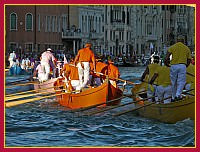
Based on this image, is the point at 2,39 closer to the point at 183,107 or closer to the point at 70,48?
the point at 183,107

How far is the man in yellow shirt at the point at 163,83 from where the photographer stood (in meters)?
11.1

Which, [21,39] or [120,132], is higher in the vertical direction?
[21,39]

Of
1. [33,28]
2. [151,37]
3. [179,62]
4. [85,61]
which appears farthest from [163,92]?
[151,37]

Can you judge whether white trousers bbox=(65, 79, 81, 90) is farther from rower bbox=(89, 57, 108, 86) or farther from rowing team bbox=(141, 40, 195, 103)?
rowing team bbox=(141, 40, 195, 103)

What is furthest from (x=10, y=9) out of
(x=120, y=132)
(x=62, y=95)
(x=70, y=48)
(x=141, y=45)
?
(x=120, y=132)

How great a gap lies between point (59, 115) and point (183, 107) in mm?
3334

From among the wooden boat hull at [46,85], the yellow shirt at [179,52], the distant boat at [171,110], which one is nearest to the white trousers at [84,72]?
the wooden boat hull at [46,85]

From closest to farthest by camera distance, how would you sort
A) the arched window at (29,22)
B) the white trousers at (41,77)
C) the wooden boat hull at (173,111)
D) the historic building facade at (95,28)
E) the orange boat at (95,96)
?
the wooden boat hull at (173,111), the orange boat at (95,96), the white trousers at (41,77), the historic building facade at (95,28), the arched window at (29,22)

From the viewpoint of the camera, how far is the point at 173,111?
10734 millimetres

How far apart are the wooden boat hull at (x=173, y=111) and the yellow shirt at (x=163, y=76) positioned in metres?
0.36

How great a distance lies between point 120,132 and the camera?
445 inches

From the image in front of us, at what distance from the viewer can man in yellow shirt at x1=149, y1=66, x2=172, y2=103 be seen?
1113 centimetres

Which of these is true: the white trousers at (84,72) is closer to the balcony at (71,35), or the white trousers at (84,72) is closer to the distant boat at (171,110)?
the distant boat at (171,110)

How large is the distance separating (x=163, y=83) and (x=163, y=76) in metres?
0.11
